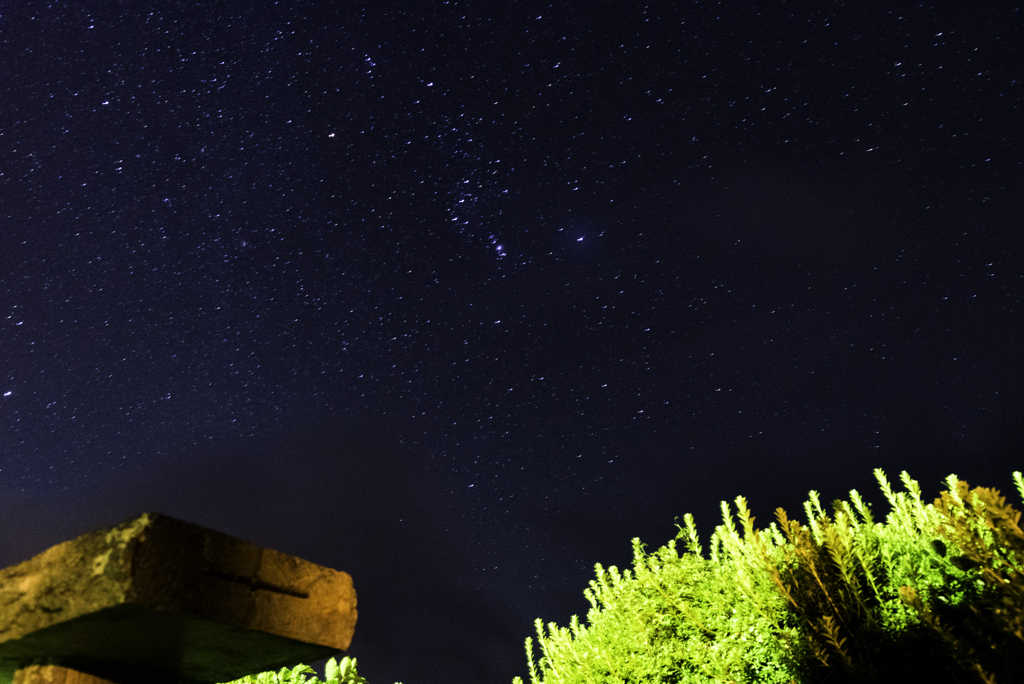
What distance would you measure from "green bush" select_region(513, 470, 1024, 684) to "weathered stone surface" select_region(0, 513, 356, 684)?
387cm

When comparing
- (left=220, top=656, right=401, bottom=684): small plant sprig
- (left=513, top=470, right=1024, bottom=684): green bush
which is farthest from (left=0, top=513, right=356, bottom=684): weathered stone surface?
(left=220, top=656, right=401, bottom=684): small plant sprig

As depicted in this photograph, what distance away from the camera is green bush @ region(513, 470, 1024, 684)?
13.9ft

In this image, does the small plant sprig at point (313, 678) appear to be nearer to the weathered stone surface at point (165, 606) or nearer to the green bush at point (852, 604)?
the green bush at point (852, 604)

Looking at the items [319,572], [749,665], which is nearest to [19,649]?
[319,572]

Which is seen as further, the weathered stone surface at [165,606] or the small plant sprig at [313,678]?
the small plant sprig at [313,678]

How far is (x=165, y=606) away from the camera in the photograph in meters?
1.94

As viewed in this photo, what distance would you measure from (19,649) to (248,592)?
894 mm

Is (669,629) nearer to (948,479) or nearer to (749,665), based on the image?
(749,665)

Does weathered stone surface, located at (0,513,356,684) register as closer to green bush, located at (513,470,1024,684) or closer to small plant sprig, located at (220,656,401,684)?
green bush, located at (513,470,1024,684)

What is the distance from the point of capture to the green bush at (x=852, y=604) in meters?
4.25

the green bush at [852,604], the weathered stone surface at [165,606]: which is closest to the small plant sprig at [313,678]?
the green bush at [852,604]

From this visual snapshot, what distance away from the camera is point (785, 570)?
5621 mm

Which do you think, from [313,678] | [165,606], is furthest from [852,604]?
[313,678]

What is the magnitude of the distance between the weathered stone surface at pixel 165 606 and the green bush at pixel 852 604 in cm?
387
